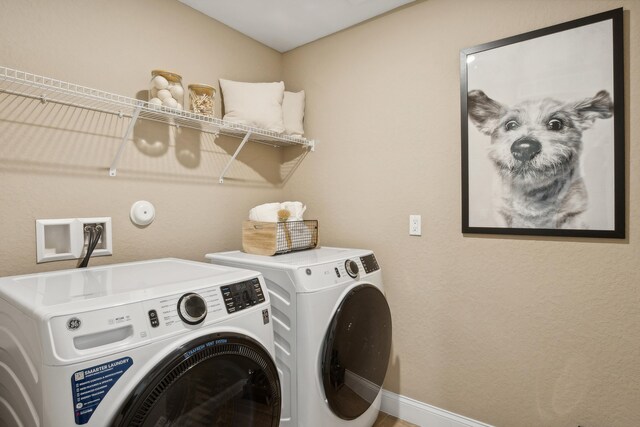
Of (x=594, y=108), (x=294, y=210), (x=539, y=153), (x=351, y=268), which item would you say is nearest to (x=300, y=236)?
(x=294, y=210)

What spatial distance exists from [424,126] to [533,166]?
570mm

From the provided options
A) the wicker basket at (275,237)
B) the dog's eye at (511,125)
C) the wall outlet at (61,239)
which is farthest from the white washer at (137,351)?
the dog's eye at (511,125)

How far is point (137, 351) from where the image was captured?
2.82ft

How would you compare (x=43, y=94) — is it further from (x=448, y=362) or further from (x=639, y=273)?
(x=639, y=273)

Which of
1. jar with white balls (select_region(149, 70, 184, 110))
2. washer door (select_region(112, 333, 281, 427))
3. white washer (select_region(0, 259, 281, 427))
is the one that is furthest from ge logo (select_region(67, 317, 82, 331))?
jar with white balls (select_region(149, 70, 184, 110))

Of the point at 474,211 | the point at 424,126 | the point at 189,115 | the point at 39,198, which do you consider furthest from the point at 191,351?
the point at 424,126

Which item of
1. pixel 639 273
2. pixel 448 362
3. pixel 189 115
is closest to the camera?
pixel 639 273

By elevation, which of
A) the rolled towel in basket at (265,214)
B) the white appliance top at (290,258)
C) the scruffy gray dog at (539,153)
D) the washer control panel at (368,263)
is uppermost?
the scruffy gray dog at (539,153)

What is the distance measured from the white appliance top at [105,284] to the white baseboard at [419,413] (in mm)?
1329

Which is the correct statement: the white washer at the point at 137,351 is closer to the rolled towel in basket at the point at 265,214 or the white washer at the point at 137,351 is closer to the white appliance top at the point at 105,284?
the white appliance top at the point at 105,284

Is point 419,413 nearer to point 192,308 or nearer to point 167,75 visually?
point 192,308

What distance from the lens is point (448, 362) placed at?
6.03 ft

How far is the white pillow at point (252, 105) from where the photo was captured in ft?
6.57

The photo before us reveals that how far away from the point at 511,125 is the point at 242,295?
1418 mm
